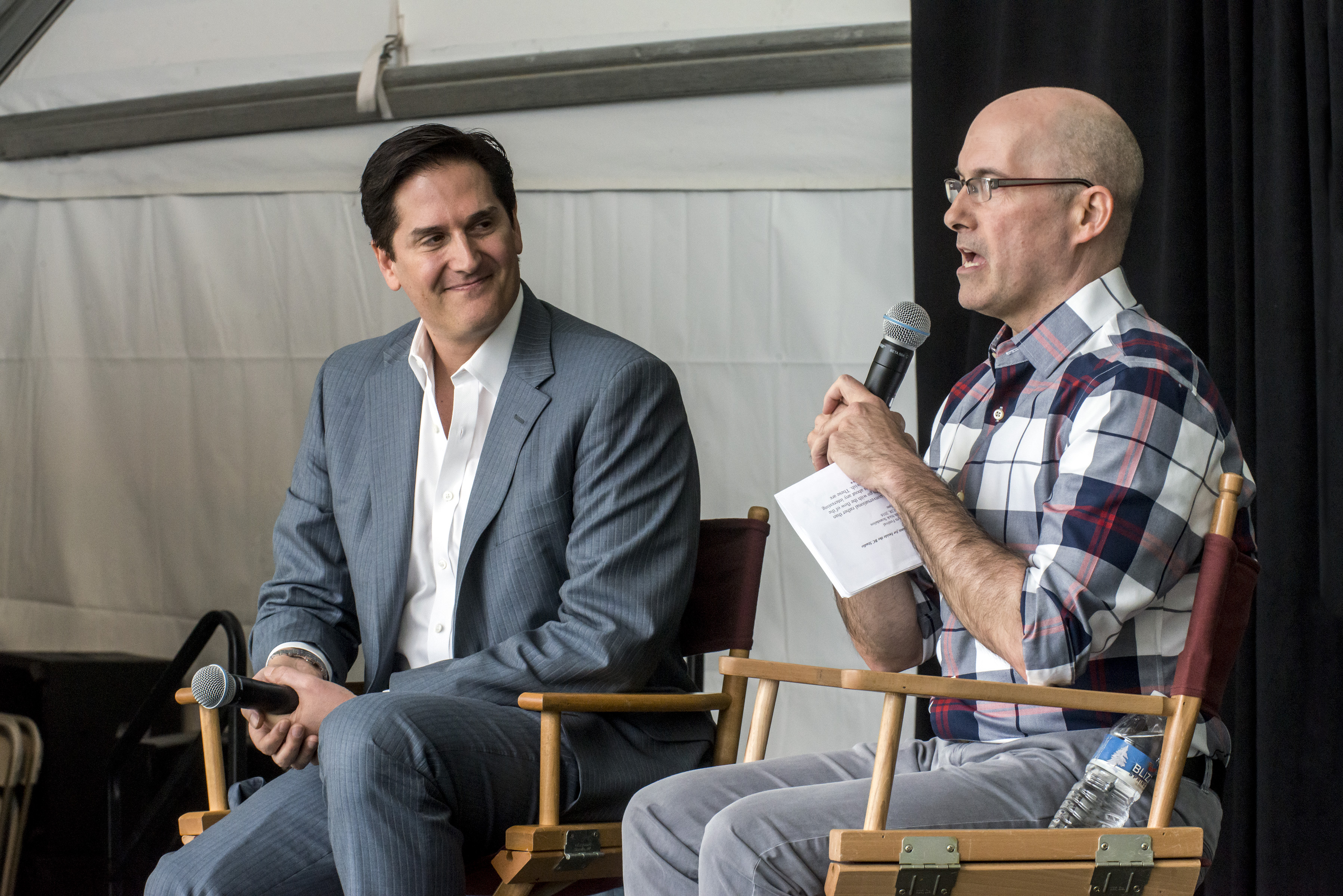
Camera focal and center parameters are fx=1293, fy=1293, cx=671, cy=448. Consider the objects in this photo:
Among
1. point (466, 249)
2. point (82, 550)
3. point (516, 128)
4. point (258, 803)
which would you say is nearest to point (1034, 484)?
point (466, 249)

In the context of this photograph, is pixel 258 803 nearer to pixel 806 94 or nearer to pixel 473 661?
pixel 473 661

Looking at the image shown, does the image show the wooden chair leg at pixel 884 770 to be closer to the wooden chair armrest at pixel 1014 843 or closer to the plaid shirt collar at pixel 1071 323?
the wooden chair armrest at pixel 1014 843

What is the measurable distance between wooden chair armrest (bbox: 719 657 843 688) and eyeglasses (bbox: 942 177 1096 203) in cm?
63

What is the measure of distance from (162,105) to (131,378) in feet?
2.43

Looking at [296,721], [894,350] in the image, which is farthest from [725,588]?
[296,721]

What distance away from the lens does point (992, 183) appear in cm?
165

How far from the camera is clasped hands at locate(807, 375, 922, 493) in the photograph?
1543mm

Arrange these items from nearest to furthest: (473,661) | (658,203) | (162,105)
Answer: (473,661) < (658,203) < (162,105)

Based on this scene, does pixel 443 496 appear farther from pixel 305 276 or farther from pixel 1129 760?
pixel 305 276

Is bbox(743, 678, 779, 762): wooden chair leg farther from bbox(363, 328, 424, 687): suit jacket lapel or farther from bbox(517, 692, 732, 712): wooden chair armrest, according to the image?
bbox(363, 328, 424, 687): suit jacket lapel

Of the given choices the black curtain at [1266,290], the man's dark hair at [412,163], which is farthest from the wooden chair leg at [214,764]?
the black curtain at [1266,290]

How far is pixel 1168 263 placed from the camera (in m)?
2.35

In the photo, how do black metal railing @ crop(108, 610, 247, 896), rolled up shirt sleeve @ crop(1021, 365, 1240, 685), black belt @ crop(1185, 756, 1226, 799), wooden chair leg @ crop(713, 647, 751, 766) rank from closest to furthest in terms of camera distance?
rolled up shirt sleeve @ crop(1021, 365, 1240, 685) < black belt @ crop(1185, 756, 1226, 799) < wooden chair leg @ crop(713, 647, 751, 766) < black metal railing @ crop(108, 610, 247, 896)

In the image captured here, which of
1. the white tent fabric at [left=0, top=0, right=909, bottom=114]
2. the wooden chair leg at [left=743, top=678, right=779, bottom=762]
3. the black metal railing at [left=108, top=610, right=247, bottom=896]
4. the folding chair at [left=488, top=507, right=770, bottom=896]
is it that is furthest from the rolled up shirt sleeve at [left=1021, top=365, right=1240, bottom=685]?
the black metal railing at [left=108, top=610, right=247, bottom=896]
